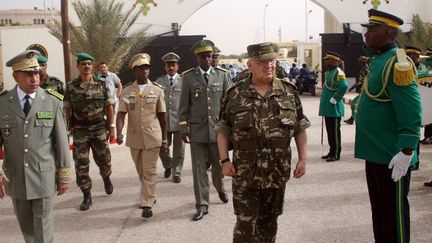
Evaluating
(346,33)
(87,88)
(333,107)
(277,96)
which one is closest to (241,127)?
(277,96)

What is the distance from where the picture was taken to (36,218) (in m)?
3.99

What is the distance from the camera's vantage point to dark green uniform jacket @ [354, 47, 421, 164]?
351cm

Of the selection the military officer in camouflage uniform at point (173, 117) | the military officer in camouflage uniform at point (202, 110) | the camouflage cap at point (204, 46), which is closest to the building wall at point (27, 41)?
the military officer in camouflage uniform at point (173, 117)

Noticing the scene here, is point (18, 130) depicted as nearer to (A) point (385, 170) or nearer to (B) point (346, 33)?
(A) point (385, 170)

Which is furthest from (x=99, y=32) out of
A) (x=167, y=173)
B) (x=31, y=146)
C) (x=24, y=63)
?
(x=31, y=146)

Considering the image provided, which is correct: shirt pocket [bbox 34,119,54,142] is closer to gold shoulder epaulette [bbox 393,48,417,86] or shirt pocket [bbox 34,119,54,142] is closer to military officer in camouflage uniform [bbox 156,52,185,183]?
gold shoulder epaulette [bbox 393,48,417,86]

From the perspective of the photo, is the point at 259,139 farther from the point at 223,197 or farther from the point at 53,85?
the point at 53,85

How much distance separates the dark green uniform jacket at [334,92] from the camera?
8.48 meters

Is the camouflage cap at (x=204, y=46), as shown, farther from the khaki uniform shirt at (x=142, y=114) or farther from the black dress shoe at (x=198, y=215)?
the black dress shoe at (x=198, y=215)

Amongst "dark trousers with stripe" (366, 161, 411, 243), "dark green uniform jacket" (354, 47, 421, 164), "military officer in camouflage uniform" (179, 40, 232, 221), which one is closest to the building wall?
"military officer in camouflage uniform" (179, 40, 232, 221)

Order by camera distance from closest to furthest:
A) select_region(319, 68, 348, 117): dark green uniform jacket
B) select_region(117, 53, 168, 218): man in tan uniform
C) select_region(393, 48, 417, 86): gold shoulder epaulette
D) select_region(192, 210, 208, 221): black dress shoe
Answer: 1. select_region(393, 48, 417, 86): gold shoulder epaulette
2. select_region(192, 210, 208, 221): black dress shoe
3. select_region(117, 53, 168, 218): man in tan uniform
4. select_region(319, 68, 348, 117): dark green uniform jacket

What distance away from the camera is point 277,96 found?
3699 mm

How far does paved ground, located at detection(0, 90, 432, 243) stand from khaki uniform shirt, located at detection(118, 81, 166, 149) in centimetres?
84

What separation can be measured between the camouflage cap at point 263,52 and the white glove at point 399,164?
45.0 inches
